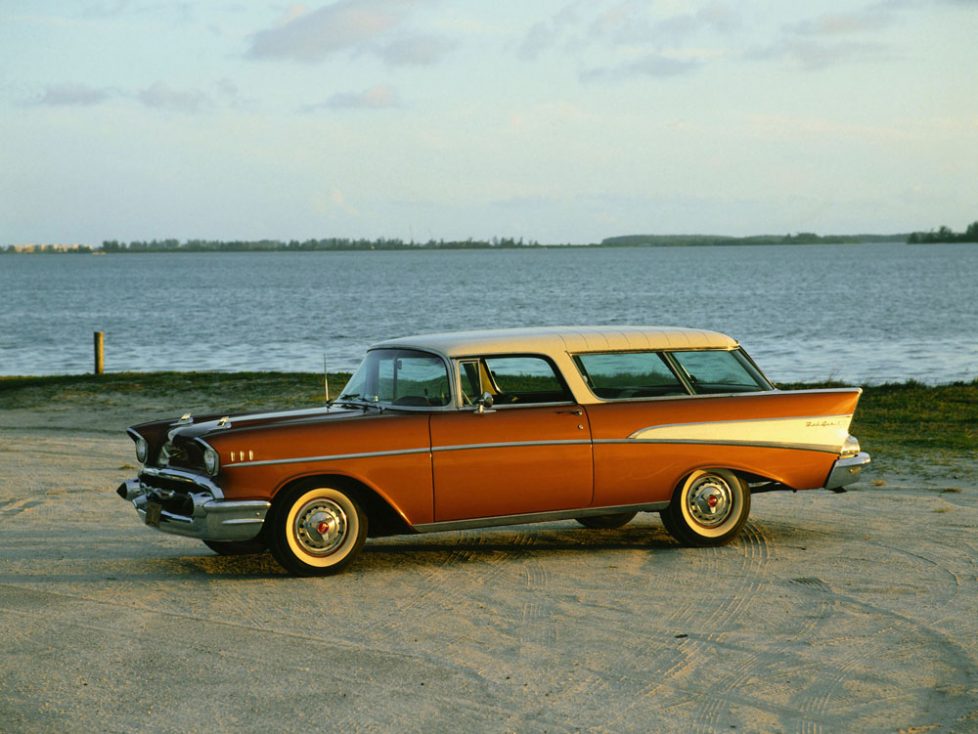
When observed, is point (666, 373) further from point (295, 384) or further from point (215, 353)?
point (215, 353)

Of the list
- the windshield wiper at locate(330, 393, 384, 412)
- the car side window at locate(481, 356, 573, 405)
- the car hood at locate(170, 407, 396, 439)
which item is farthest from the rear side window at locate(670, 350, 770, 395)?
the car hood at locate(170, 407, 396, 439)

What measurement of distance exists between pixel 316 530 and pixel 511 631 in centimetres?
197

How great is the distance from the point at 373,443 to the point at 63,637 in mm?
2391

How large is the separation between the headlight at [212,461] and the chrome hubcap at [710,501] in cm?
337

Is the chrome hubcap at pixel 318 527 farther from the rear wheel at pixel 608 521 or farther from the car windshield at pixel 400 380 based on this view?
the rear wheel at pixel 608 521

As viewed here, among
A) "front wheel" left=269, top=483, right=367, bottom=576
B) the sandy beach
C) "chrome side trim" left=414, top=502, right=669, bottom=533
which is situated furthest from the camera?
"chrome side trim" left=414, top=502, right=669, bottom=533

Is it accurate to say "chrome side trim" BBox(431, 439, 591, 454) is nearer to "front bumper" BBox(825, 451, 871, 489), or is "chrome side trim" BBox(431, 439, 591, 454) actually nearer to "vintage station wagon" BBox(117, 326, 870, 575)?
"vintage station wagon" BBox(117, 326, 870, 575)

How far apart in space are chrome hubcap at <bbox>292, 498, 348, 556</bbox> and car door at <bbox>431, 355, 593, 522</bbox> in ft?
2.24

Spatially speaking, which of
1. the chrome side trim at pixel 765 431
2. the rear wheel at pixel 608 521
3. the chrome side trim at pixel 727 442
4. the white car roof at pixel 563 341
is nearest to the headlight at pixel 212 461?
the white car roof at pixel 563 341

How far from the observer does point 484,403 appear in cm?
876

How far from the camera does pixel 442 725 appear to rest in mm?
5484

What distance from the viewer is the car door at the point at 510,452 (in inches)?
341

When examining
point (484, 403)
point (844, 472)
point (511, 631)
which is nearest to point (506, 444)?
point (484, 403)

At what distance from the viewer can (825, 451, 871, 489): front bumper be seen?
9719 mm
